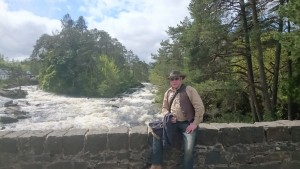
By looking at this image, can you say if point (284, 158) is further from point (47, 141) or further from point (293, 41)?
point (293, 41)

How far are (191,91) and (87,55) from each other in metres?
58.1

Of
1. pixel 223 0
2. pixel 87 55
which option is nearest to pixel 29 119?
pixel 223 0

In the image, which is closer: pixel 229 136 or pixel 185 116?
pixel 185 116

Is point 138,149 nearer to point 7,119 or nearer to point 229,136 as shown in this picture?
point 229,136

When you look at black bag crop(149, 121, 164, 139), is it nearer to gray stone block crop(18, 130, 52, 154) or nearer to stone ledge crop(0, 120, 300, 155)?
stone ledge crop(0, 120, 300, 155)

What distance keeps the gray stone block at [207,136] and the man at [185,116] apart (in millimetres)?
291

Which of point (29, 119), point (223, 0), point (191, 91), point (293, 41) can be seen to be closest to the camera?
point (191, 91)

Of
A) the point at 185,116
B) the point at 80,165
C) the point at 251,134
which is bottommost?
the point at 80,165

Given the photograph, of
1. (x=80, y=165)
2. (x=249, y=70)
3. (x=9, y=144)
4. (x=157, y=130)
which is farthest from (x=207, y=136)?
(x=249, y=70)

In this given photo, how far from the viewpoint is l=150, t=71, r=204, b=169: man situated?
4.83 metres

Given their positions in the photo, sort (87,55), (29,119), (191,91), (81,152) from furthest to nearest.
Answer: (87,55), (29,119), (81,152), (191,91)

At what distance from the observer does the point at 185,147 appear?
4949 millimetres

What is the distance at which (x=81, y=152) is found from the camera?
5199 millimetres

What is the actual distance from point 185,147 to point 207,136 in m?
0.46
